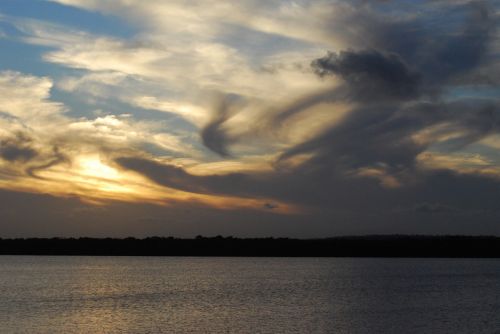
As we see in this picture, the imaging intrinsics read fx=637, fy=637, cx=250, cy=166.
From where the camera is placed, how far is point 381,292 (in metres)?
79.2

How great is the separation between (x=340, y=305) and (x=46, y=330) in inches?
1134

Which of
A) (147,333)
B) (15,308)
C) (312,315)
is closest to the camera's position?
(147,333)

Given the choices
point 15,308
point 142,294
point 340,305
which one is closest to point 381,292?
point 340,305

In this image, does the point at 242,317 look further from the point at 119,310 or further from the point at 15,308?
the point at 15,308

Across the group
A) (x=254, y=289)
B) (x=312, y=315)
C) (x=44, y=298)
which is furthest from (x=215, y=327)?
(x=254, y=289)

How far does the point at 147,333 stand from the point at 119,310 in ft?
46.0

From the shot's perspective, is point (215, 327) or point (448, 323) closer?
point (215, 327)

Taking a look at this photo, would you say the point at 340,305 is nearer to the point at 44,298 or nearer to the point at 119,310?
the point at 119,310

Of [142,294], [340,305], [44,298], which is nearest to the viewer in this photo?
[340,305]

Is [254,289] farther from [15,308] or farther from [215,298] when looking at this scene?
[15,308]

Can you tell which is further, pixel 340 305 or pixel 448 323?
pixel 340 305

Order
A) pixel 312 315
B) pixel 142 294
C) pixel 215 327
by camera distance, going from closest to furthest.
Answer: pixel 215 327
pixel 312 315
pixel 142 294

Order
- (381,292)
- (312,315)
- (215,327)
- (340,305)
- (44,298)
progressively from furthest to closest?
(381,292) < (44,298) < (340,305) < (312,315) < (215,327)

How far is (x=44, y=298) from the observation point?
6488 centimetres
